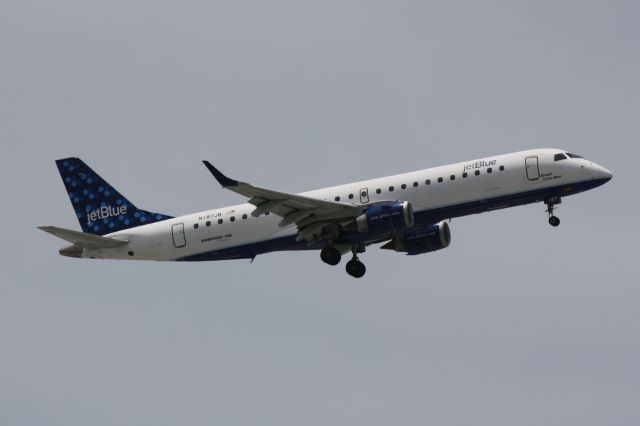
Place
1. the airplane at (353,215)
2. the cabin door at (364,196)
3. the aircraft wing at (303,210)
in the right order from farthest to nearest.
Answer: the cabin door at (364,196), the airplane at (353,215), the aircraft wing at (303,210)

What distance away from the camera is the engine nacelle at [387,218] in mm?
56094

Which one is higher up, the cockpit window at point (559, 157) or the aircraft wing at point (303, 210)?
the cockpit window at point (559, 157)

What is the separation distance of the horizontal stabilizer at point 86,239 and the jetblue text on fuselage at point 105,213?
2195mm

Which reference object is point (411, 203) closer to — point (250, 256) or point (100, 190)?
point (250, 256)

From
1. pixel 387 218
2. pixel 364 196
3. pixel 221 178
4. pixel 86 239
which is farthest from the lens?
pixel 86 239

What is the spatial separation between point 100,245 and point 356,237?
12.9 meters

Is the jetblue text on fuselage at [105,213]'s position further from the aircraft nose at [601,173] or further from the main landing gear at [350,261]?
the aircraft nose at [601,173]

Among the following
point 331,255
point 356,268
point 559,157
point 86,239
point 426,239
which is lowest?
point 356,268

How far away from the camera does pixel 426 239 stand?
61.6 meters

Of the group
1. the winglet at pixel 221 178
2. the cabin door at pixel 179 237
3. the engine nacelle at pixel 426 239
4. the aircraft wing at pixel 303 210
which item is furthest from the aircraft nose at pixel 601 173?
the cabin door at pixel 179 237

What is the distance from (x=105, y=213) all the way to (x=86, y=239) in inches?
136

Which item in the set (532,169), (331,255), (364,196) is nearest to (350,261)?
(331,255)

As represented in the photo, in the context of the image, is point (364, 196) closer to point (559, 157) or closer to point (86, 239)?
point (559, 157)

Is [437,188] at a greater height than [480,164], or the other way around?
[480,164]
